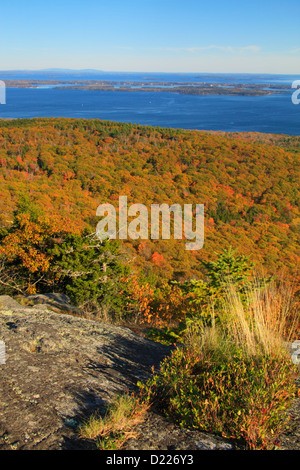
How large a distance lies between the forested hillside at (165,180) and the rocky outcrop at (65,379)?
2035 centimetres

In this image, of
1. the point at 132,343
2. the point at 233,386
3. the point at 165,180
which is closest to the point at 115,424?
the point at 233,386

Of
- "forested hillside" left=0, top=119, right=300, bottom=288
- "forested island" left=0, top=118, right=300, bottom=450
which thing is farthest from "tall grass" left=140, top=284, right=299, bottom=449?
"forested hillside" left=0, top=119, right=300, bottom=288

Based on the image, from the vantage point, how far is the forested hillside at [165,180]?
32.2m

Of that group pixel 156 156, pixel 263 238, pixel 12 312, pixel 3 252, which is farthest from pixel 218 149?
pixel 12 312

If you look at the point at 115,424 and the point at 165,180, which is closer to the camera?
the point at 115,424

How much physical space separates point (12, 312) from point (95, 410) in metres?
2.27

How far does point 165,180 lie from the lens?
176 ft

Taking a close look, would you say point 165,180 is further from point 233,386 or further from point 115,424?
point 115,424

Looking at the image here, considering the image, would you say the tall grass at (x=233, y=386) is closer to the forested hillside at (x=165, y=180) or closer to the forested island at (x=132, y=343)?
the forested island at (x=132, y=343)

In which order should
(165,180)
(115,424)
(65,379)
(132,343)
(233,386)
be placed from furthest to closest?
(165,180) → (132,343) → (65,379) → (233,386) → (115,424)

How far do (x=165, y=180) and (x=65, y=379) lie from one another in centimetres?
5177

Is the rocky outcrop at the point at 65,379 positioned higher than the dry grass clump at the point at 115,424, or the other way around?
the dry grass clump at the point at 115,424

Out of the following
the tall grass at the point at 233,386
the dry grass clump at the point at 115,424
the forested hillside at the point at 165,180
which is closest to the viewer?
the dry grass clump at the point at 115,424

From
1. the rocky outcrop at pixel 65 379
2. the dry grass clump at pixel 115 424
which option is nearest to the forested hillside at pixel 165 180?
the rocky outcrop at pixel 65 379
